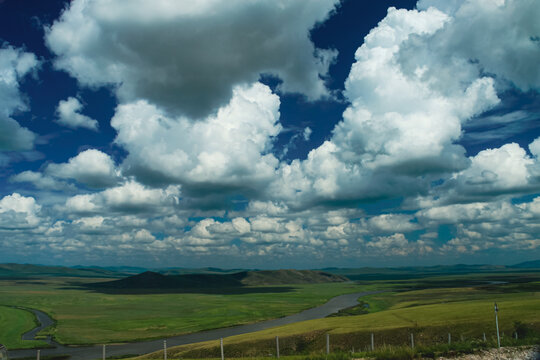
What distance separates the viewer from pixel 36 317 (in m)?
138

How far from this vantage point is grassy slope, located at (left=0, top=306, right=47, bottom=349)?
8994 centimetres

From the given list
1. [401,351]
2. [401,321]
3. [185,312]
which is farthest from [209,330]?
[401,351]

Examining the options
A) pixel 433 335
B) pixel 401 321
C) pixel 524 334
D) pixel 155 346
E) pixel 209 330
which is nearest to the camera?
pixel 524 334

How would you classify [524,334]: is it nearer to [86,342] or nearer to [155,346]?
[155,346]

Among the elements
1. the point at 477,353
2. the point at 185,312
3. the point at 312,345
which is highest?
the point at 477,353

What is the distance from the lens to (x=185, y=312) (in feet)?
502

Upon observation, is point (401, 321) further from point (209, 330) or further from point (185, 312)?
point (185, 312)

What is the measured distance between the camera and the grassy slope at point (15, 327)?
89938 mm

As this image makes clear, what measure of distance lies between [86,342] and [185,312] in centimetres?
6244

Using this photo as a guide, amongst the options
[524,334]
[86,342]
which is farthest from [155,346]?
[524,334]

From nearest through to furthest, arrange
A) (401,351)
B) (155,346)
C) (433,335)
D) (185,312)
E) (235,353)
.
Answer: (401,351) < (433,335) < (235,353) < (155,346) < (185,312)

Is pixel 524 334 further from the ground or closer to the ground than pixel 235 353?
further from the ground

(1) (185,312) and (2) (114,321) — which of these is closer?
(2) (114,321)

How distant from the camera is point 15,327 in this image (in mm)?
113062
